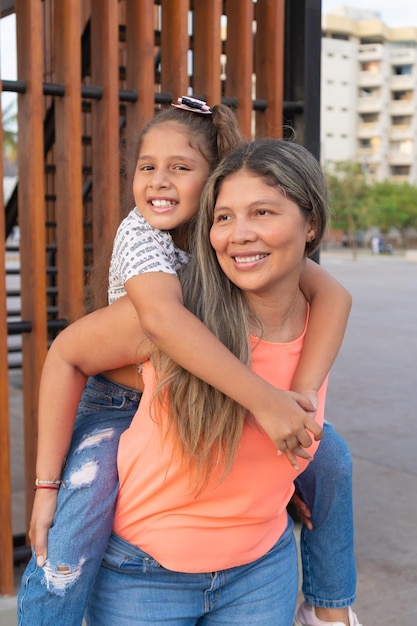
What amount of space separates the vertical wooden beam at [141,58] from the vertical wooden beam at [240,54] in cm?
40

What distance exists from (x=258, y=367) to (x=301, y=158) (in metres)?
0.43

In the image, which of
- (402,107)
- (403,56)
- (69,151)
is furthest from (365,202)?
(69,151)

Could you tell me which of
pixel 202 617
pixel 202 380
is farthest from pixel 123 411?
pixel 202 617

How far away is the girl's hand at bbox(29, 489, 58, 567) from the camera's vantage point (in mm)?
1762

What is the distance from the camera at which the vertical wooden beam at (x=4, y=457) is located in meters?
3.09

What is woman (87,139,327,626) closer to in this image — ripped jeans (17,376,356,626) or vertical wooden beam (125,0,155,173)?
ripped jeans (17,376,356,626)

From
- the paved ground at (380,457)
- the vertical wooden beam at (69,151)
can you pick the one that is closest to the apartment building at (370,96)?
the paved ground at (380,457)

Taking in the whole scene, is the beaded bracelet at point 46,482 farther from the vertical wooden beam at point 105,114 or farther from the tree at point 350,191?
the tree at point 350,191

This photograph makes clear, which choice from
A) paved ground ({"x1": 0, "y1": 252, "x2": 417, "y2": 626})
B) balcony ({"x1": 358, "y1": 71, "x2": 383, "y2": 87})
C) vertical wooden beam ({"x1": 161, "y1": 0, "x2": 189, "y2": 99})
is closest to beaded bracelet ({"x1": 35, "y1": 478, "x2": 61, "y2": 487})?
paved ground ({"x1": 0, "y1": 252, "x2": 417, "y2": 626})

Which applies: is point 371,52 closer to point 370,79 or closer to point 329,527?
point 370,79

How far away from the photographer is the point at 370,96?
290 ft

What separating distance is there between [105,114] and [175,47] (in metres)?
0.39

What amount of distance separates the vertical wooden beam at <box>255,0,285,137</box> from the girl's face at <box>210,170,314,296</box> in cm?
195

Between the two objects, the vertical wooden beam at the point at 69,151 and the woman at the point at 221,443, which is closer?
the woman at the point at 221,443
